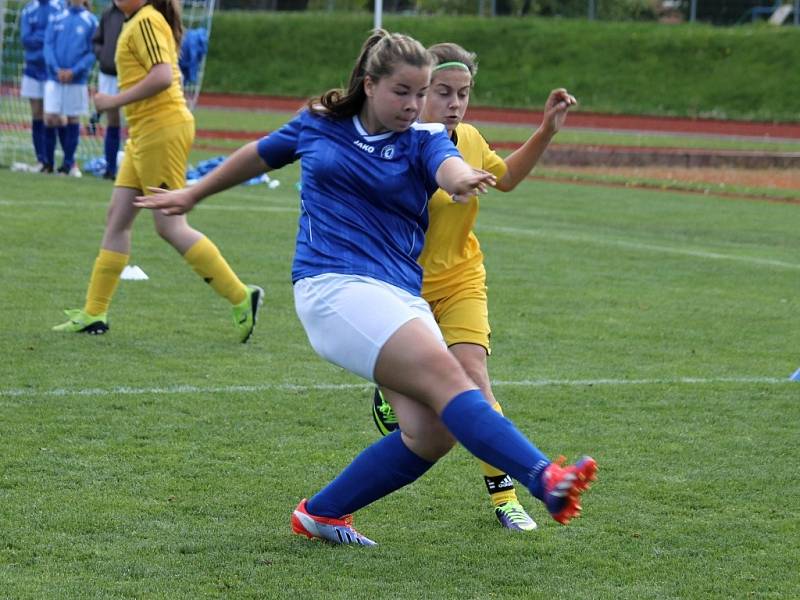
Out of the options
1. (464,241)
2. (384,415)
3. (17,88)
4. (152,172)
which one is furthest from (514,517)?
(17,88)

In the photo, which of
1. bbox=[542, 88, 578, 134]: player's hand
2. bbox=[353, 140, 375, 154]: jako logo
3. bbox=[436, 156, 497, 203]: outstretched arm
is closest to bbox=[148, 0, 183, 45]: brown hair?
bbox=[542, 88, 578, 134]: player's hand

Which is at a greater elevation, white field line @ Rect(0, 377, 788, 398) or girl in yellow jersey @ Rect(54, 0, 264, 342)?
girl in yellow jersey @ Rect(54, 0, 264, 342)

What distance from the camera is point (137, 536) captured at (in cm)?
435

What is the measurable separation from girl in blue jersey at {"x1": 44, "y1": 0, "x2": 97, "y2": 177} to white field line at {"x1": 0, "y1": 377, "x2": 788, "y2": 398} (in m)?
10.5

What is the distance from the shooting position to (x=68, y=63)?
1644 cm

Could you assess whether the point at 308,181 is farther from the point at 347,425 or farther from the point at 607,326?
the point at 607,326

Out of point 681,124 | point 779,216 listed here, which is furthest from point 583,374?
point 681,124

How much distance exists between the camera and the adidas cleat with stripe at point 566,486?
3.57 meters

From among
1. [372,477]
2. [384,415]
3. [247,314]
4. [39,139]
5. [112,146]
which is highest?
[372,477]

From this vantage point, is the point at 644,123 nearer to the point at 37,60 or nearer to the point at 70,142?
the point at 37,60

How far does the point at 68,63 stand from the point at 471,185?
45.0 feet

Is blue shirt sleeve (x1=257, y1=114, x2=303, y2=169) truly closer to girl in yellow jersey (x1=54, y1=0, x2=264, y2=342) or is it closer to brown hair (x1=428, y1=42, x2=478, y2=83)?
brown hair (x1=428, y1=42, x2=478, y2=83)

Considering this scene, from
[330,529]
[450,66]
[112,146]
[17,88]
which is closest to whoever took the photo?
[330,529]

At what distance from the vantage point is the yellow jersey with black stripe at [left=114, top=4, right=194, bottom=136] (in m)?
7.82
